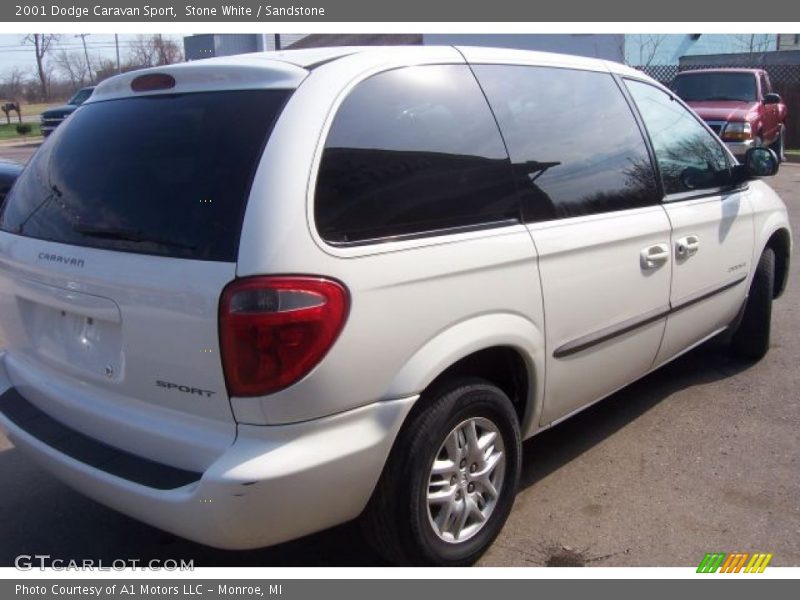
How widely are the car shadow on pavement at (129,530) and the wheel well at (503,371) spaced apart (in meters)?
0.62

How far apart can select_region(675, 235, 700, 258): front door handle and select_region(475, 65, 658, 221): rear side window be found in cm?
26

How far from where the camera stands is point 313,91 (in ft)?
8.32

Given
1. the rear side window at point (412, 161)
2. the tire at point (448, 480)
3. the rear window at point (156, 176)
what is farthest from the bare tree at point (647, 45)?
the rear window at point (156, 176)

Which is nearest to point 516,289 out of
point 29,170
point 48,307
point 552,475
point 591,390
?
point 591,390

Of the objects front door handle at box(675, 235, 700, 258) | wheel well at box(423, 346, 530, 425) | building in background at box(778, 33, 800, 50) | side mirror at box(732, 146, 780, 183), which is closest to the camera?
wheel well at box(423, 346, 530, 425)

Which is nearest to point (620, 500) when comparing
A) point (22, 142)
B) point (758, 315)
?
point (758, 315)

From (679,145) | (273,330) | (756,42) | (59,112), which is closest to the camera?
(273,330)

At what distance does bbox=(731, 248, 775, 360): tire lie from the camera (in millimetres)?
4812

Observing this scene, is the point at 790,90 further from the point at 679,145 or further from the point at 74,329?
the point at 74,329

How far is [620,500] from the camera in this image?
11.2ft

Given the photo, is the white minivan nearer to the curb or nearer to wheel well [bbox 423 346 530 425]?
wheel well [bbox 423 346 530 425]

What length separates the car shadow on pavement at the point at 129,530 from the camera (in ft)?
10.1

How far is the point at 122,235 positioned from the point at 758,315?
3906 millimetres

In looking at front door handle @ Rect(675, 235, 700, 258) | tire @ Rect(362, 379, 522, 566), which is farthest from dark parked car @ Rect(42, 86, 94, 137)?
tire @ Rect(362, 379, 522, 566)
